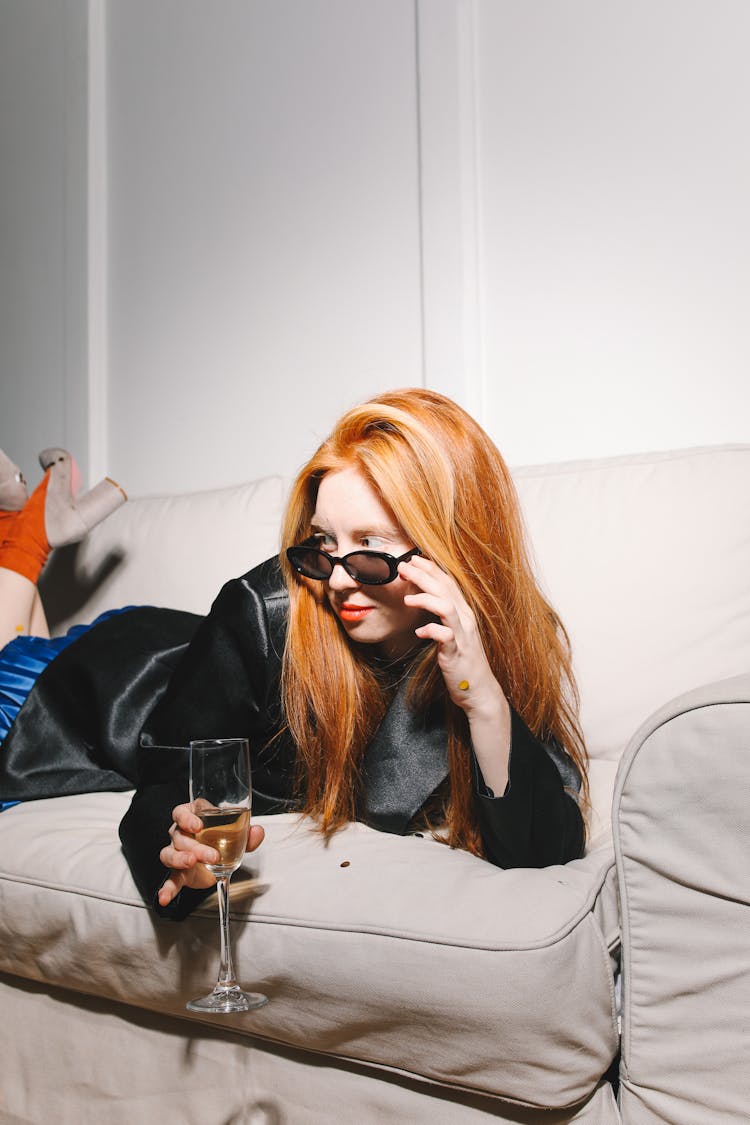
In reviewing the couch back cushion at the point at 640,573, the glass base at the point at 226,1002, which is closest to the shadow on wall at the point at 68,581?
the couch back cushion at the point at 640,573

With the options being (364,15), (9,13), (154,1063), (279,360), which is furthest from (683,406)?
(9,13)

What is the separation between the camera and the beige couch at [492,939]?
2.94 feet

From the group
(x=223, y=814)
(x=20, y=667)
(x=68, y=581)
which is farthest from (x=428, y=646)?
(x=68, y=581)

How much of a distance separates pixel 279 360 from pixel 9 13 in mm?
1866

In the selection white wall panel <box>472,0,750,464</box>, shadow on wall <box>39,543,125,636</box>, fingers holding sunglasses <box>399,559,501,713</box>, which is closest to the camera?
fingers holding sunglasses <box>399,559,501,713</box>

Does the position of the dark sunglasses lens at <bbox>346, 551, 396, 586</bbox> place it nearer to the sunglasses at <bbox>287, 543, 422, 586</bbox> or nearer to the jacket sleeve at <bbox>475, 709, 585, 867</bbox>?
the sunglasses at <bbox>287, 543, 422, 586</bbox>

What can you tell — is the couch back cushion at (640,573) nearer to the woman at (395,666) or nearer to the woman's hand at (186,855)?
the woman at (395,666)

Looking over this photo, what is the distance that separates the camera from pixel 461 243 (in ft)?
7.01

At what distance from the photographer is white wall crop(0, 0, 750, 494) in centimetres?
189

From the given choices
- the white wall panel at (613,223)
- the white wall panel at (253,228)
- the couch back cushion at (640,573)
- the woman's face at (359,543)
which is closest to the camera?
the woman's face at (359,543)

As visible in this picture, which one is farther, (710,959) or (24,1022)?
(24,1022)

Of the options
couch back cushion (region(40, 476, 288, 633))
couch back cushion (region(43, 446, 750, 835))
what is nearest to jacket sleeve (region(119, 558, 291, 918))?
couch back cushion (region(43, 446, 750, 835))

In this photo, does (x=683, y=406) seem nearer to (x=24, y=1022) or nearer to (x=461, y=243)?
(x=461, y=243)

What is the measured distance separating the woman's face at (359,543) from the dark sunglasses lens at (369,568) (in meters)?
0.02
